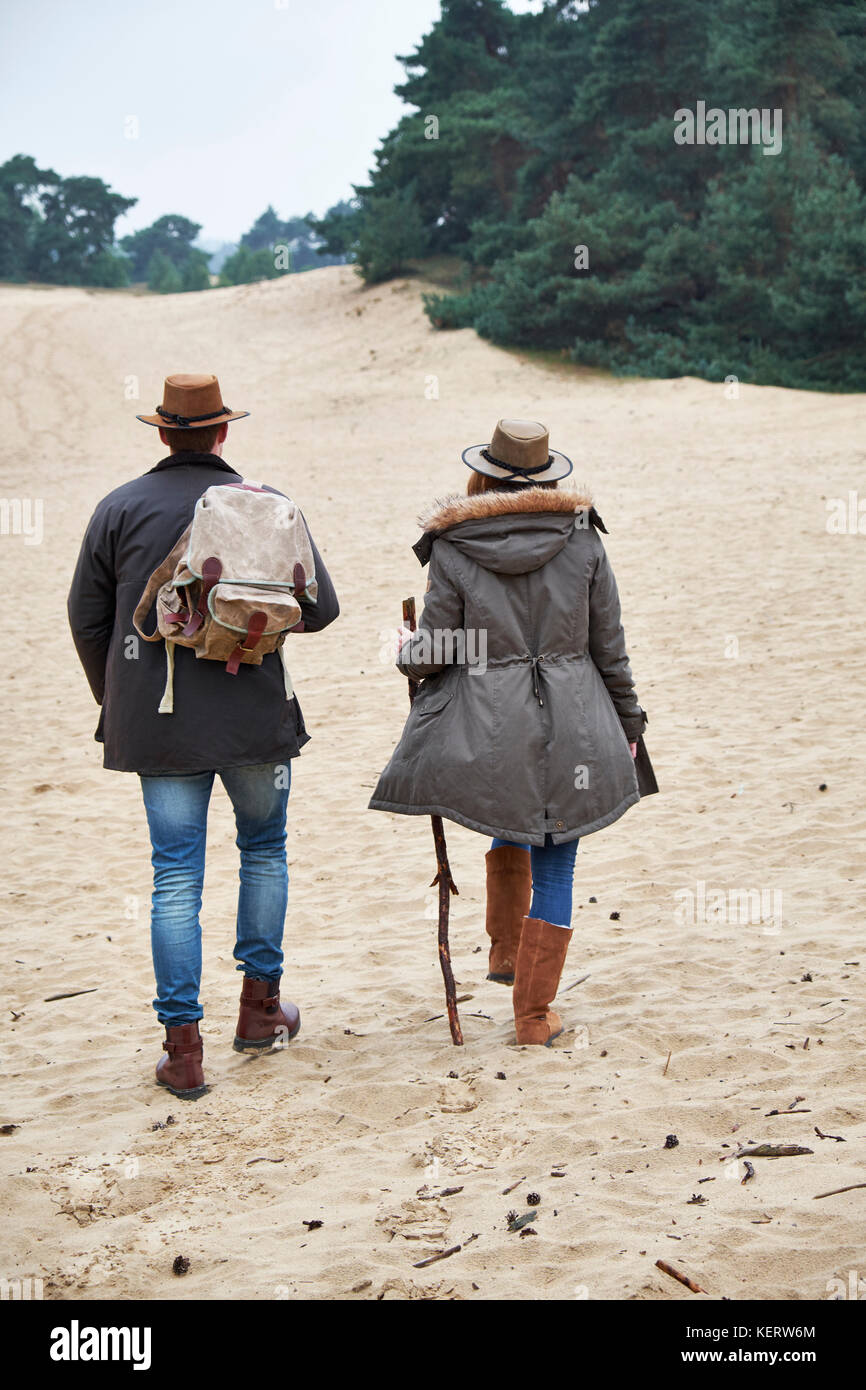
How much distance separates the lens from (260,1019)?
3.92m

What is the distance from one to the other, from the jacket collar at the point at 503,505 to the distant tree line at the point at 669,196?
1693cm

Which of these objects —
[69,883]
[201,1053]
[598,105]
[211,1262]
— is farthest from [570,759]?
[598,105]

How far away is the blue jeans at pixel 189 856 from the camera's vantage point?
11.5 feet

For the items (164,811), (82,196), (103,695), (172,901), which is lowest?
(172,901)

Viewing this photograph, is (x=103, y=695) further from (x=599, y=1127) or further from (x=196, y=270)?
(x=196, y=270)

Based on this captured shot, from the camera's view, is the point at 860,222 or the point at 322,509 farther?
the point at 860,222

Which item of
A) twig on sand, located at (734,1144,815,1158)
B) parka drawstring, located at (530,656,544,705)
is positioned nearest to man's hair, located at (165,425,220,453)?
parka drawstring, located at (530,656,544,705)

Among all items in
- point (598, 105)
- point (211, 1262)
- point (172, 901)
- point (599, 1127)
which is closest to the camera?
point (211, 1262)

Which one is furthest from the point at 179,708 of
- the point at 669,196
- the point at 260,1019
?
the point at 669,196

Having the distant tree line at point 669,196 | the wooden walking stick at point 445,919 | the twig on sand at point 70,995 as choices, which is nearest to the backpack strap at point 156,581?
the wooden walking stick at point 445,919

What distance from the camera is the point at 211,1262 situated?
2762mm

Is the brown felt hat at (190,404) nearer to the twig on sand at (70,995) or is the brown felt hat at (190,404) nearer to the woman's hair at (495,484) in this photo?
the woman's hair at (495,484)

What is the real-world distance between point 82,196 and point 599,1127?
183 feet
